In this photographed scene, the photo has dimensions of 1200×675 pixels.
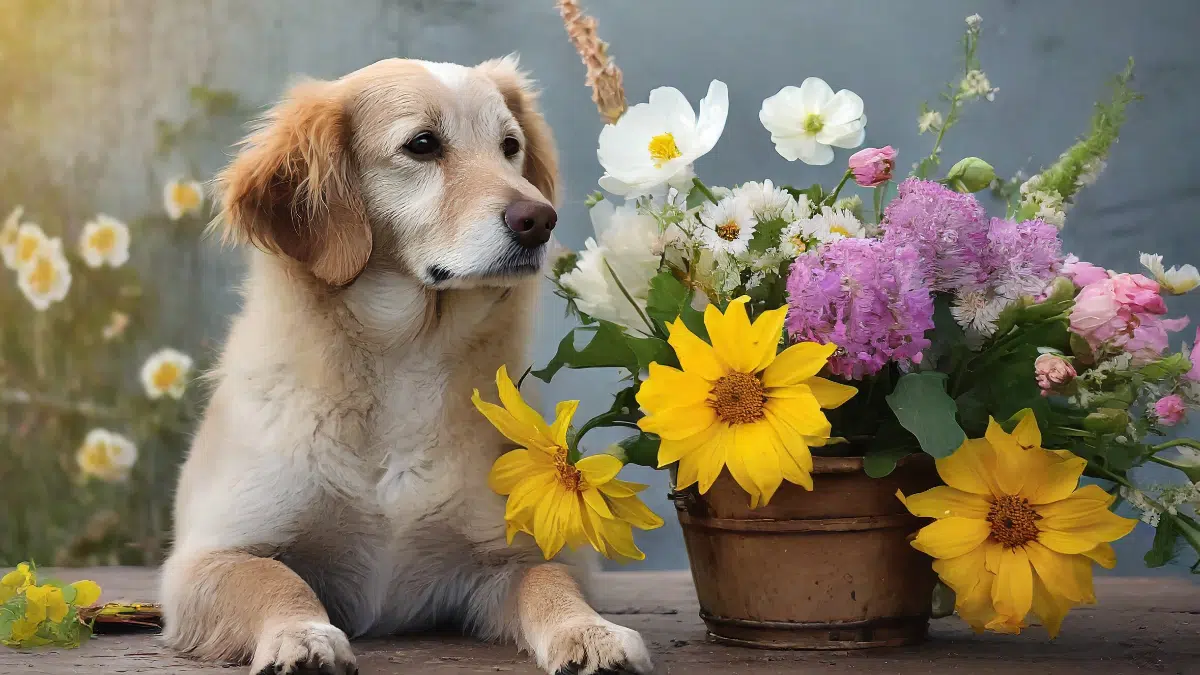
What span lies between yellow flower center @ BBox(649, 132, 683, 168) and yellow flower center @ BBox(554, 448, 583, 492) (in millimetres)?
318

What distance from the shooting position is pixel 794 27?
A: 2574mm

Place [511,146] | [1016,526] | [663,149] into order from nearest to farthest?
[1016,526], [663,149], [511,146]

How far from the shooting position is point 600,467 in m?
1.16

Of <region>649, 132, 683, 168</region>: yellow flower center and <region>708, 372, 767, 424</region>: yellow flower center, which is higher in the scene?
<region>649, 132, 683, 168</region>: yellow flower center

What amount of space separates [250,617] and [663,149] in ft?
2.12

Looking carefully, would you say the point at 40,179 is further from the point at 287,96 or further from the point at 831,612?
the point at 831,612

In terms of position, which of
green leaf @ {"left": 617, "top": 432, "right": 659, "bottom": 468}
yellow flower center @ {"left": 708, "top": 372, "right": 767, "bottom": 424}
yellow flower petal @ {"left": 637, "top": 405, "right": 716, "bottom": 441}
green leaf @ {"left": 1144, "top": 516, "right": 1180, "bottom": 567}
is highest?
yellow flower center @ {"left": 708, "top": 372, "right": 767, "bottom": 424}

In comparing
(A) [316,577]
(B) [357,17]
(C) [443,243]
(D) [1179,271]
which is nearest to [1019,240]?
(D) [1179,271]

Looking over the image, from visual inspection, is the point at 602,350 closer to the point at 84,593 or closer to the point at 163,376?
the point at 84,593

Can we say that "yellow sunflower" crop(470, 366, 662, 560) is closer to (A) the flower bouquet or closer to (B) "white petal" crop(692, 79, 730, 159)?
(A) the flower bouquet

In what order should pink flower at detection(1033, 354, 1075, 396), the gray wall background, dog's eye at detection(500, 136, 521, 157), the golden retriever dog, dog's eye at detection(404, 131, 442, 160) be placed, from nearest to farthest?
1. pink flower at detection(1033, 354, 1075, 396)
2. the golden retriever dog
3. dog's eye at detection(404, 131, 442, 160)
4. dog's eye at detection(500, 136, 521, 157)
5. the gray wall background

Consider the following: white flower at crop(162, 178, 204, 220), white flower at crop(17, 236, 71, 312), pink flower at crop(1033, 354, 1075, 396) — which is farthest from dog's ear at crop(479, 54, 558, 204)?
white flower at crop(17, 236, 71, 312)

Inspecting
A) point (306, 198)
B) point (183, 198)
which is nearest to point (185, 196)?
point (183, 198)

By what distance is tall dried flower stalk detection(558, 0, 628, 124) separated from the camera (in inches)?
49.8
